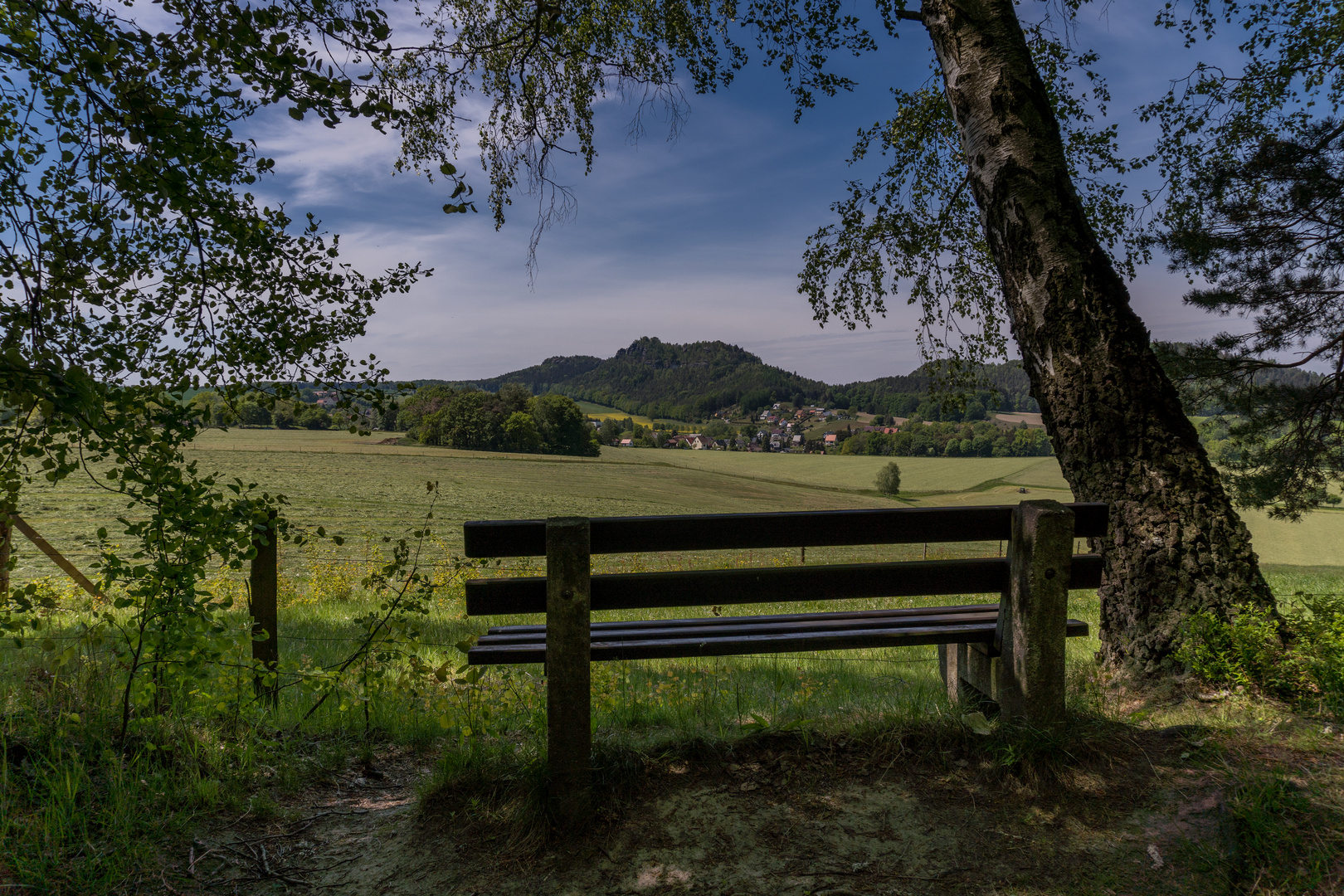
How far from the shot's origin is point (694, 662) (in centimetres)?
756

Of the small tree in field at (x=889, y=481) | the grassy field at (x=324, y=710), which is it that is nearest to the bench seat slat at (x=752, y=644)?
the grassy field at (x=324, y=710)

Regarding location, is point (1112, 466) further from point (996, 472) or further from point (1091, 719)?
point (996, 472)

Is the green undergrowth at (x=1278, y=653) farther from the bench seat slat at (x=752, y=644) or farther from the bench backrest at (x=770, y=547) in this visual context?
the bench backrest at (x=770, y=547)

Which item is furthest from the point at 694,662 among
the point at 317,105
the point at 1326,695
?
the point at 317,105

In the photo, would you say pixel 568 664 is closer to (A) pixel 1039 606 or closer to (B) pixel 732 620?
(B) pixel 732 620

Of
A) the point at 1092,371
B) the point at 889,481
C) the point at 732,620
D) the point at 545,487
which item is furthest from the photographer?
the point at 889,481

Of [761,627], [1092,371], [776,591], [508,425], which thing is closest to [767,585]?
[776,591]

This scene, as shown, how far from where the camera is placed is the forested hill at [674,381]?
95.6 meters

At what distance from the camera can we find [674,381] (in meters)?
117

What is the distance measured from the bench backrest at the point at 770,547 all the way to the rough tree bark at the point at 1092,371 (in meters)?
1.17

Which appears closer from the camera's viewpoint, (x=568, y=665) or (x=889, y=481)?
(x=568, y=665)

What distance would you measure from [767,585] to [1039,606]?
4.08ft

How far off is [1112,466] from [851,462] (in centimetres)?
5697

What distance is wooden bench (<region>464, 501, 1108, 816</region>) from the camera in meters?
2.95
